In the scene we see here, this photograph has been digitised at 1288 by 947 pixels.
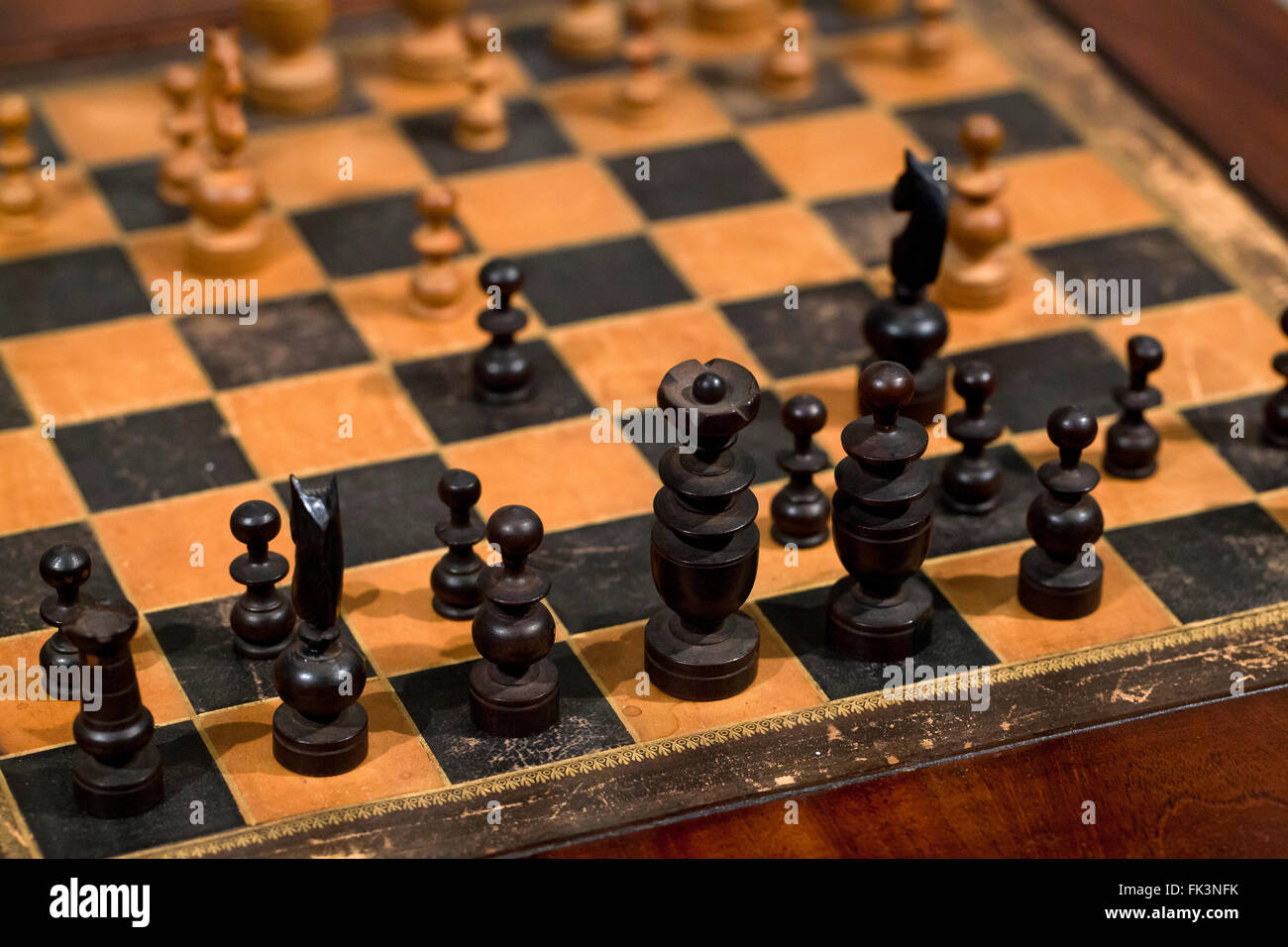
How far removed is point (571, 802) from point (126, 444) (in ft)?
3.50

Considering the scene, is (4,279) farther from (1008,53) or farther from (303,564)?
(1008,53)

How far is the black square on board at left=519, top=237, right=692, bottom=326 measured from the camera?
366 cm

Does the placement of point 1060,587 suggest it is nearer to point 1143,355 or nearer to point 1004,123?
point 1143,355

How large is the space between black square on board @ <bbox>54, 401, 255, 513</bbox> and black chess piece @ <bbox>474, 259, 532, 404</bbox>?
41 centimetres

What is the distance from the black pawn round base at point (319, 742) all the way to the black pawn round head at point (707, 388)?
60 cm

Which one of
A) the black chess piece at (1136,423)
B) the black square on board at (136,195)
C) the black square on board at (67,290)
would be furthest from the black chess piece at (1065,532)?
the black square on board at (136,195)

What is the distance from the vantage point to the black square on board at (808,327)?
11.6 ft

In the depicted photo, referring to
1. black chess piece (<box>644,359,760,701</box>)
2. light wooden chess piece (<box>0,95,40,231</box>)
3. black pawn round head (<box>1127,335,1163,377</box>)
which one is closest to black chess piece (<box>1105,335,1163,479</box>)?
black pawn round head (<box>1127,335,1163,377</box>)

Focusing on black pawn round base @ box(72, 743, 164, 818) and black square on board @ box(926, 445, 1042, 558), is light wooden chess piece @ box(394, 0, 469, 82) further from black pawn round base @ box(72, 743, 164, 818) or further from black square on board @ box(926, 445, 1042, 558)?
black pawn round base @ box(72, 743, 164, 818)

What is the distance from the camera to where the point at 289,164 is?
4.05m

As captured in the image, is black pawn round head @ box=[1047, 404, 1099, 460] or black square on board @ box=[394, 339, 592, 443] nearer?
black pawn round head @ box=[1047, 404, 1099, 460]

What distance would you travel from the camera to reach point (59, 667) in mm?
2793

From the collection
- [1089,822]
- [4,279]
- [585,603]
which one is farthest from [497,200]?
[1089,822]

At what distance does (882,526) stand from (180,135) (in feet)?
5.74
